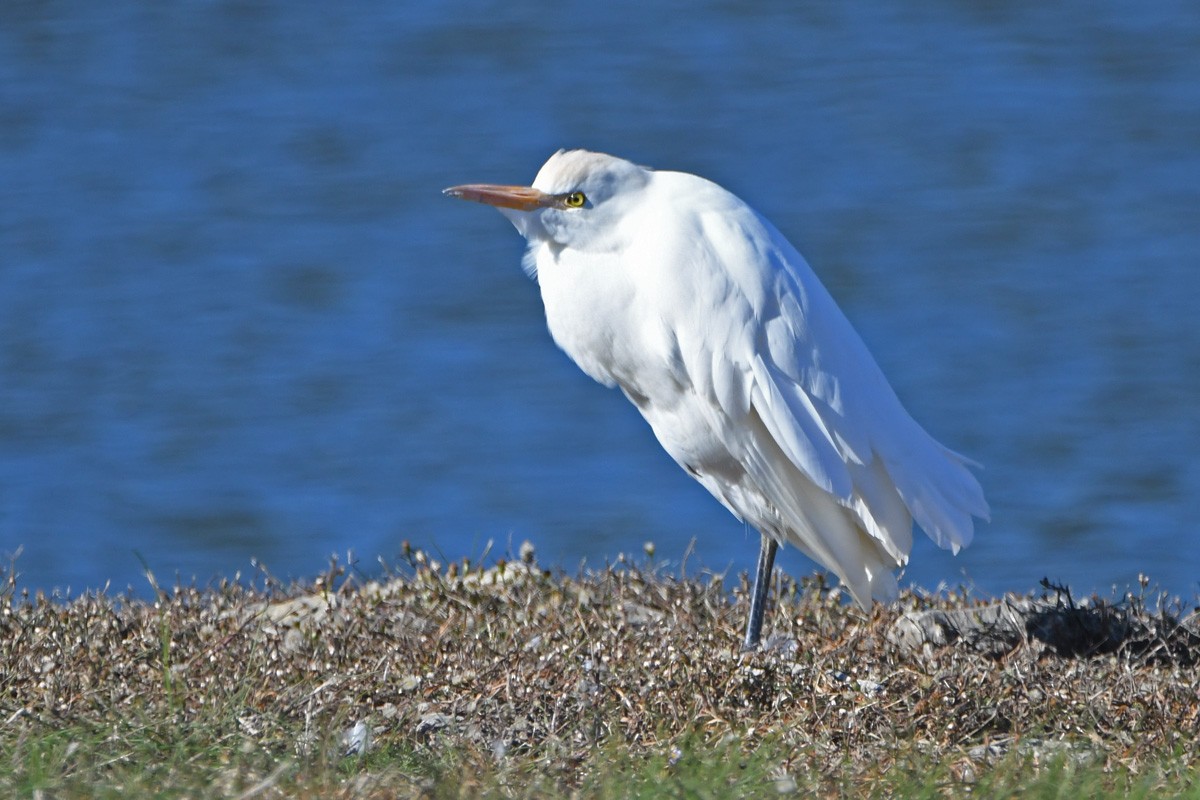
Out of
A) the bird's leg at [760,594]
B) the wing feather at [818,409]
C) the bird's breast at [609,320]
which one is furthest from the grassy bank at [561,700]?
the bird's breast at [609,320]

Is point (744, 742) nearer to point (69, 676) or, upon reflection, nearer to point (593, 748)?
point (593, 748)

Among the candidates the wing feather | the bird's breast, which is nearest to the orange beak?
the bird's breast

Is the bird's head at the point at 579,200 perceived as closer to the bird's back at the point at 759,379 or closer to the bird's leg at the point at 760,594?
the bird's back at the point at 759,379

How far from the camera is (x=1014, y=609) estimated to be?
4082 mm

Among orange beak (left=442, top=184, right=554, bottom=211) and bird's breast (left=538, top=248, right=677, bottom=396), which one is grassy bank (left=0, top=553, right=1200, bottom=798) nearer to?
bird's breast (left=538, top=248, right=677, bottom=396)

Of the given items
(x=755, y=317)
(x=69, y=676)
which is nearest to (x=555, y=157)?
(x=755, y=317)

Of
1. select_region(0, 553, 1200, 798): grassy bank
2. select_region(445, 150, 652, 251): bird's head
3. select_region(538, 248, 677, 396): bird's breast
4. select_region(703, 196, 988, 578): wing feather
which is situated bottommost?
select_region(0, 553, 1200, 798): grassy bank

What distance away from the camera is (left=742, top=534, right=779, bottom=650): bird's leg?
13.0 feet

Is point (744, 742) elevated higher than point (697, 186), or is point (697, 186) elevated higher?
point (697, 186)

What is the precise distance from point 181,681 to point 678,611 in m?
1.22

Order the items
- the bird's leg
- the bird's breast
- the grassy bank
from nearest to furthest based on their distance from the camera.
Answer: the grassy bank → the bird's leg → the bird's breast

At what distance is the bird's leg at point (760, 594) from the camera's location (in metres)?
3.96

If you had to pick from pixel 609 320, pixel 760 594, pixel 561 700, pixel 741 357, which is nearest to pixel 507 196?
pixel 609 320

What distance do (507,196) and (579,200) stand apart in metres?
0.17
